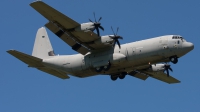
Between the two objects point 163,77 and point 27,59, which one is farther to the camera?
point 163,77

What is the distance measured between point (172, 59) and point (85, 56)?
7869 mm

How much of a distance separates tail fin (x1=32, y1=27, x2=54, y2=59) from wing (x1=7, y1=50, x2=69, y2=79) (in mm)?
1900

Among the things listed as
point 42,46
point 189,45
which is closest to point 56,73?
point 42,46

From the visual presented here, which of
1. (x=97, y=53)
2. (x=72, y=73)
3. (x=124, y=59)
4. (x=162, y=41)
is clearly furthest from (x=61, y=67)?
(x=162, y=41)

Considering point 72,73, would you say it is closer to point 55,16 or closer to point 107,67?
point 107,67

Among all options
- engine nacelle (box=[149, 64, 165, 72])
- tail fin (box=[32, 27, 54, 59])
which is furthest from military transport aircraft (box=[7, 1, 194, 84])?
tail fin (box=[32, 27, 54, 59])

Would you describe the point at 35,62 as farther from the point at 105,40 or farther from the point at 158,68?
the point at 158,68

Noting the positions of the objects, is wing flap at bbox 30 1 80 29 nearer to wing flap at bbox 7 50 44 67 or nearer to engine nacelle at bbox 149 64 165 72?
wing flap at bbox 7 50 44 67

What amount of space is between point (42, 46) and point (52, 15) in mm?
8117

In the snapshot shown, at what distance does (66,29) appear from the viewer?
3900 cm

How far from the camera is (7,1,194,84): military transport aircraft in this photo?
125 ft

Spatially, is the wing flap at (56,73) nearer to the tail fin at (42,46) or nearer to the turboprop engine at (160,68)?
the tail fin at (42,46)

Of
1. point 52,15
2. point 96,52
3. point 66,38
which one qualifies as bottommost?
point 96,52

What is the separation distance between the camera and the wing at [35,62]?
3991cm
